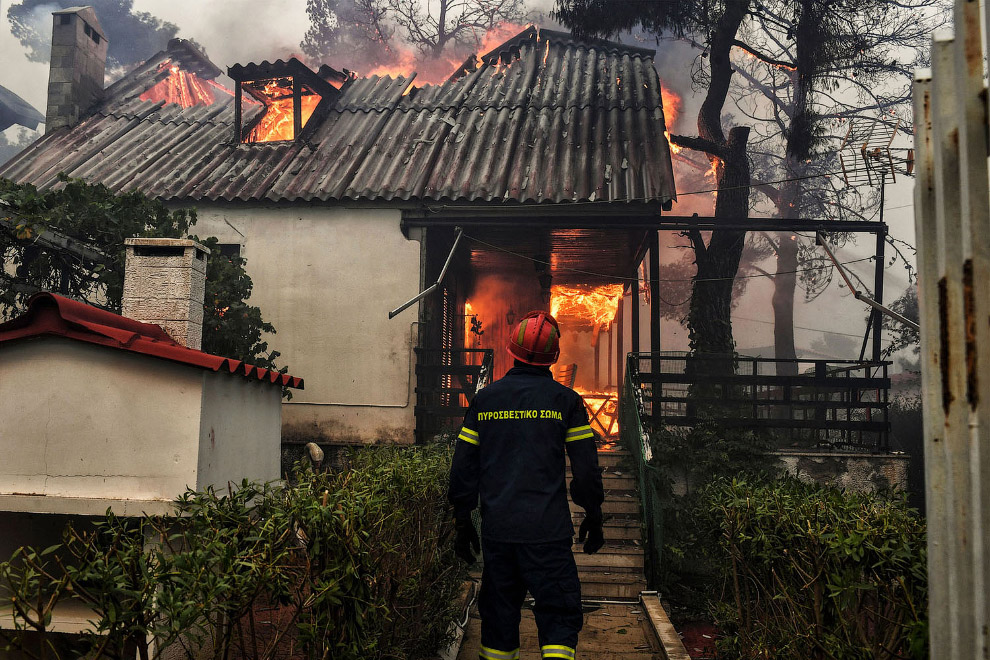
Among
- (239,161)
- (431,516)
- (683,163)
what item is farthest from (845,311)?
(431,516)

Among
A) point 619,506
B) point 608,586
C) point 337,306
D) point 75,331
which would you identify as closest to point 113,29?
point 337,306

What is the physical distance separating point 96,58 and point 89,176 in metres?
5.30

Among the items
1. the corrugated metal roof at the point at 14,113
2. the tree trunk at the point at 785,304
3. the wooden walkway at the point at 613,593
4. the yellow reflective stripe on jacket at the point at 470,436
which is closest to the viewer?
the yellow reflective stripe on jacket at the point at 470,436

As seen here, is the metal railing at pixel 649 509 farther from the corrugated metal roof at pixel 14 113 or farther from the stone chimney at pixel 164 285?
the corrugated metal roof at pixel 14 113

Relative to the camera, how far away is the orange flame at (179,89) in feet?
69.1

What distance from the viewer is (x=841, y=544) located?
10.1 ft

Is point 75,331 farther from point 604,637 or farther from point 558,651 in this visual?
point 604,637

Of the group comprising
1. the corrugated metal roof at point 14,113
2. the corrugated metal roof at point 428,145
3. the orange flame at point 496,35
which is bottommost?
the corrugated metal roof at point 428,145

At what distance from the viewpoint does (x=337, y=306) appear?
12.9m

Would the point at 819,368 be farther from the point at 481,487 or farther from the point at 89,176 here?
the point at 89,176

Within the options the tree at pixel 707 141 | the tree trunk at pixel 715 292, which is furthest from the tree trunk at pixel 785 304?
the tree trunk at pixel 715 292

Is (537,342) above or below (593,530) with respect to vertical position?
above

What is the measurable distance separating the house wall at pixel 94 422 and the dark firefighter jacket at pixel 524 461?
265cm

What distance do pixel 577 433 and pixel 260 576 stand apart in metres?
2.27
